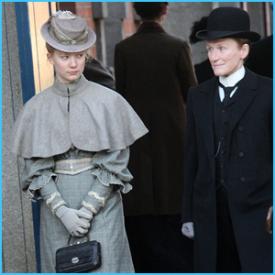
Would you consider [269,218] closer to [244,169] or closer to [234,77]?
[244,169]

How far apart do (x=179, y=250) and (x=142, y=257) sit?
28 centimetres

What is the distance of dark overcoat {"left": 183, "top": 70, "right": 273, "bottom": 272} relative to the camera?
500cm

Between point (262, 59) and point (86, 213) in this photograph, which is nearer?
point (86, 213)

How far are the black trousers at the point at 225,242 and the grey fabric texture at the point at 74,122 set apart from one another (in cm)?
57

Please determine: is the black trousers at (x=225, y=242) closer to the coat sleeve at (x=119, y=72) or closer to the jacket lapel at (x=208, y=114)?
the jacket lapel at (x=208, y=114)

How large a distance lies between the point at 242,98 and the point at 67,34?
942 mm

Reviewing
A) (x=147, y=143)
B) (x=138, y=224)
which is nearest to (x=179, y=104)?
(x=147, y=143)

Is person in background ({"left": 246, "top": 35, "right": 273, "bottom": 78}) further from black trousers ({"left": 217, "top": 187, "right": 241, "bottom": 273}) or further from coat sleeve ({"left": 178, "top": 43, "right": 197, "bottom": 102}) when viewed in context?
black trousers ({"left": 217, "top": 187, "right": 241, "bottom": 273})

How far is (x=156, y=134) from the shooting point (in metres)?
6.96

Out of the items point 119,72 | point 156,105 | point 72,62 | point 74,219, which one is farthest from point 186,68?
point 74,219

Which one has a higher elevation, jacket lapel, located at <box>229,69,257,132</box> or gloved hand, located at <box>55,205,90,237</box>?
jacket lapel, located at <box>229,69,257,132</box>

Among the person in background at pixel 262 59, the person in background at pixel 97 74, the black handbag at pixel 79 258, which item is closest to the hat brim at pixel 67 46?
the black handbag at pixel 79 258

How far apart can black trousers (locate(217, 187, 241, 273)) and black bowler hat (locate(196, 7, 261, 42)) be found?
788 millimetres

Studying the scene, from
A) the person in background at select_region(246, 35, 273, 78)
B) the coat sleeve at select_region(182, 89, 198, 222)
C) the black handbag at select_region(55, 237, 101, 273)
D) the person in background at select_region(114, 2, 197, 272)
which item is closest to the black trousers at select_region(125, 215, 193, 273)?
the person in background at select_region(114, 2, 197, 272)
